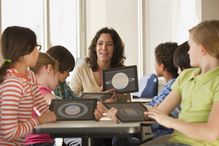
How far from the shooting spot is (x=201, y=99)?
179cm

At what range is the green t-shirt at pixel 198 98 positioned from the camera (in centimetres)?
176

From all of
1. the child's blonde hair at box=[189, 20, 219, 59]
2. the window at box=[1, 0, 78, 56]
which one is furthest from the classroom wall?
the child's blonde hair at box=[189, 20, 219, 59]

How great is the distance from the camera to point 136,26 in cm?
617

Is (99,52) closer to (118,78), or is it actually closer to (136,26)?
(118,78)

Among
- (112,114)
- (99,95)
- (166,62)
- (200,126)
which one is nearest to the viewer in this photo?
(200,126)

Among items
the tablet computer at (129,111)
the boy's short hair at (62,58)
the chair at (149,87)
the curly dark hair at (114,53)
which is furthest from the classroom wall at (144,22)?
the tablet computer at (129,111)

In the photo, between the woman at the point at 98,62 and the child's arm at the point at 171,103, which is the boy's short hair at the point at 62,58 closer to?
the woman at the point at 98,62

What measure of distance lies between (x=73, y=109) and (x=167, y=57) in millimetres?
1345

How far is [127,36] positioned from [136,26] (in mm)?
196

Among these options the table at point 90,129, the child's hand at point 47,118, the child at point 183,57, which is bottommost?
the table at point 90,129

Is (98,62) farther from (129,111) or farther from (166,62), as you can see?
(129,111)

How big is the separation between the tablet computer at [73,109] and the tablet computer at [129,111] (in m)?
0.09

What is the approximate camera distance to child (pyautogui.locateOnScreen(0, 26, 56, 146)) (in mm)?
1830

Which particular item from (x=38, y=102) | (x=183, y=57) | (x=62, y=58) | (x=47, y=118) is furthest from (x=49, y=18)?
(x=47, y=118)
